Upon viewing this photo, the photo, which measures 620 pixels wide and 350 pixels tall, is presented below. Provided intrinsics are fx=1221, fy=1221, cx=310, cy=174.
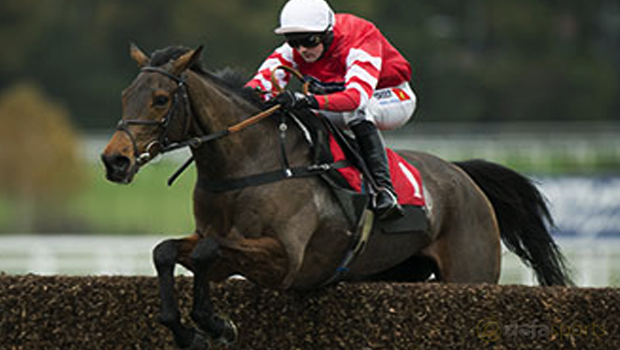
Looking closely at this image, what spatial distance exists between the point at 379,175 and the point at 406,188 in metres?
0.32

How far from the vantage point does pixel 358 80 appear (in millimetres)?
5910

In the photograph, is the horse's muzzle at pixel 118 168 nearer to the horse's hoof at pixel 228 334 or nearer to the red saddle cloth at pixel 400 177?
the horse's hoof at pixel 228 334

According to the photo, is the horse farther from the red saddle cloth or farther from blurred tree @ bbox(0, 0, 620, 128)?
blurred tree @ bbox(0, 0, 620, 128)

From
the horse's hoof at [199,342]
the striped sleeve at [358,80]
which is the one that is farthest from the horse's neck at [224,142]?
the horse's hoof at [199,342]

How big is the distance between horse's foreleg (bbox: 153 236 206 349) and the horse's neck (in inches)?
16.6

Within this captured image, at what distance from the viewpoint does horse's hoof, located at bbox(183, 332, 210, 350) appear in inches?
216

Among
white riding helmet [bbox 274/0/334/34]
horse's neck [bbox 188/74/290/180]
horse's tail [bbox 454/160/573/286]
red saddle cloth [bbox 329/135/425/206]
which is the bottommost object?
horse's tail [bbox 454/160/573/286]

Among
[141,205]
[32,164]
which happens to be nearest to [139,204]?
[141,205]

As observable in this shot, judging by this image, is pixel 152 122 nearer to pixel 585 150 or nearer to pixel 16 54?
pixel 585 150

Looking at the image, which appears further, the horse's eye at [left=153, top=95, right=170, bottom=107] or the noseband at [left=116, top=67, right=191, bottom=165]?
the horse's eye at [left=153, top=95, right=170, bottom=107]

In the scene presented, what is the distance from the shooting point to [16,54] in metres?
34.8

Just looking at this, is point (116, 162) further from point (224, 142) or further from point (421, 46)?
point (421, 46)

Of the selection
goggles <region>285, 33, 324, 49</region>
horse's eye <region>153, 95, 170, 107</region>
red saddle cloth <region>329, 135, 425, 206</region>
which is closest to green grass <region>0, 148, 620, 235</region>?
red saddle cloth <region>329, 135, 425, 206</region>

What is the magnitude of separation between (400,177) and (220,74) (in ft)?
3.73
